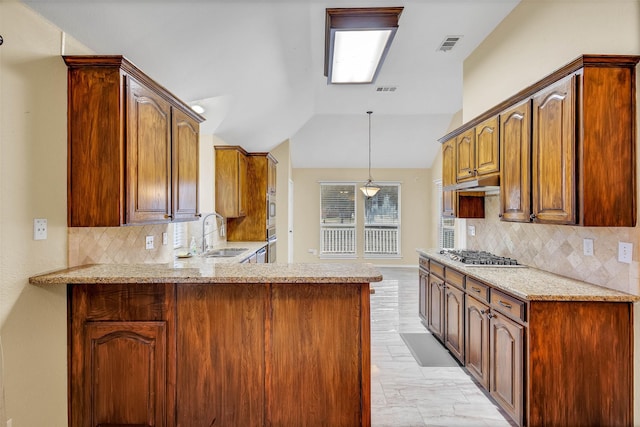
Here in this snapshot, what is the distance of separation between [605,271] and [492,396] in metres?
1.16

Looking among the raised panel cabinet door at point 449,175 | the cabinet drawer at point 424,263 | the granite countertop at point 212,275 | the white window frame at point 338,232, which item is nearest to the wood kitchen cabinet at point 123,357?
the granite countertop at point 212,275

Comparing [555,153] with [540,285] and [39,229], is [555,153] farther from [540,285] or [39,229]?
[39,229]

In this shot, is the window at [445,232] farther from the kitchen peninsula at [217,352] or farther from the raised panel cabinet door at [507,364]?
the kitchen peninsula at [217,352]

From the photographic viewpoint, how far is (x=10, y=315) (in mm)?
1782

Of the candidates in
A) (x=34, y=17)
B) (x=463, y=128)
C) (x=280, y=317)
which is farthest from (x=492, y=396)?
(x=34, y=17)

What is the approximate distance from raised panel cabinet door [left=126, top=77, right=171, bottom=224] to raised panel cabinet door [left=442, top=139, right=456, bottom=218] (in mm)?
3040

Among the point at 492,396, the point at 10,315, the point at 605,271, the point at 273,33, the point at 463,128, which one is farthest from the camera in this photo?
the point at 463,128

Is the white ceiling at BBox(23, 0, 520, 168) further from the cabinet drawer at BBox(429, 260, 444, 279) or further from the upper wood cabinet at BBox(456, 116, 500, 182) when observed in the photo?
the cabinet drawer at BBox(429, 260, 444, 279)

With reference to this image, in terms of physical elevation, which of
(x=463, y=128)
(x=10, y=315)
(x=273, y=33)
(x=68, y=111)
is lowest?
(x=10, y=315)

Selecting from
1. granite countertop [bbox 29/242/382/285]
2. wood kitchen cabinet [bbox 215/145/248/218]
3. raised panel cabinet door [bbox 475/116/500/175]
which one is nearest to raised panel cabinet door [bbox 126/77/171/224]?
granite countertop [bbox 29/242/382/285]

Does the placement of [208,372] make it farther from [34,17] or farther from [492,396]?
[34,17]

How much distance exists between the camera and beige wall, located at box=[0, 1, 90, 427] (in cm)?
176

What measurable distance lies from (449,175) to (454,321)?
1.74 metres

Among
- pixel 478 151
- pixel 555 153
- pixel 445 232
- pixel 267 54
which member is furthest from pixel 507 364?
pixel 445 232
